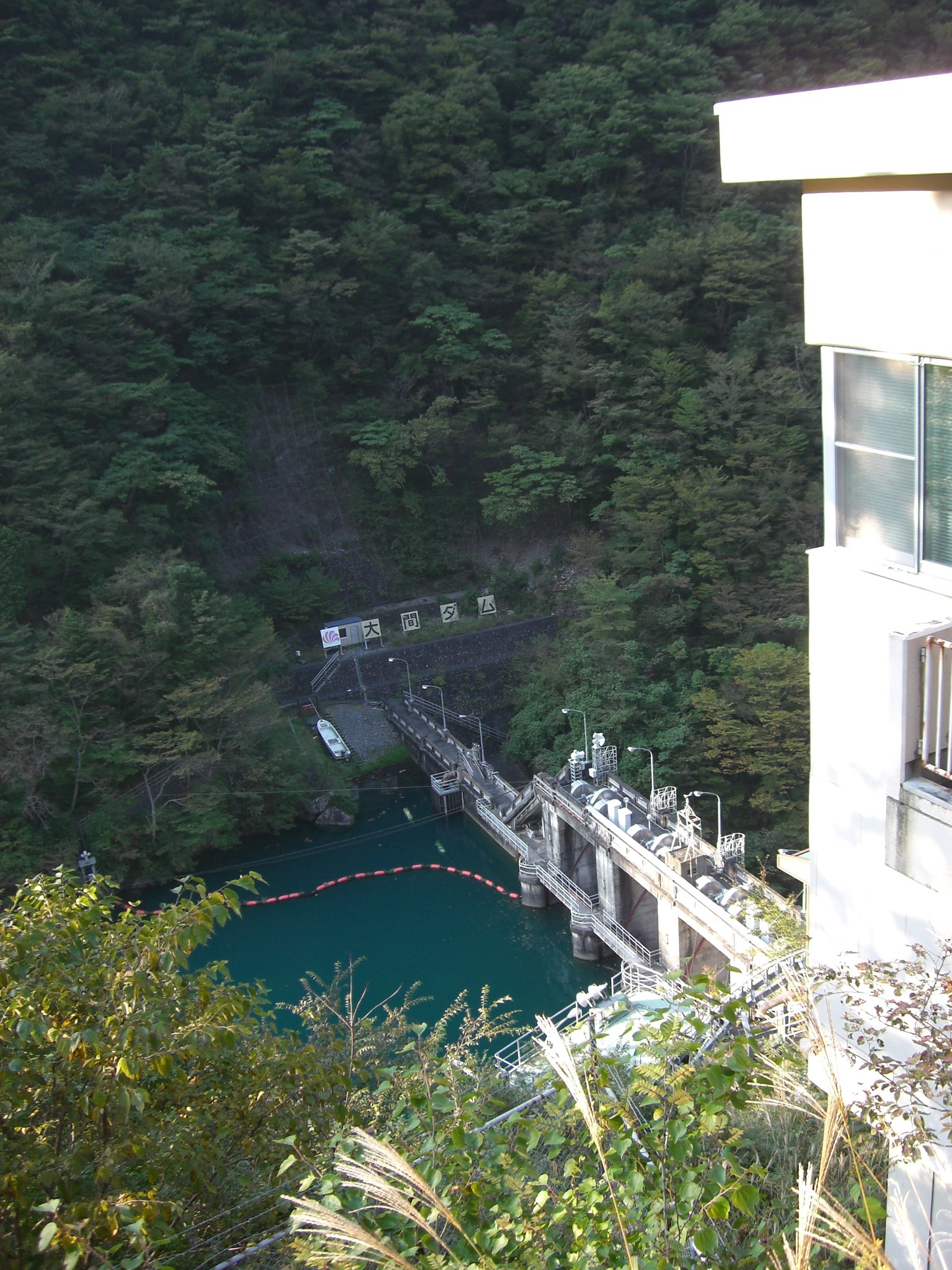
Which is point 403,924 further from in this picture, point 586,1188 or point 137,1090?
point 586,1188

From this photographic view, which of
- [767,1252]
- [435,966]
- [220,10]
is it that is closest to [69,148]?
[220,10]

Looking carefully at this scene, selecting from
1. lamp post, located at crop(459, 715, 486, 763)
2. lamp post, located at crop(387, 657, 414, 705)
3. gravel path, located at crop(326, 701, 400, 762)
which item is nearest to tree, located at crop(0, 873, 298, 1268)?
lamp post, located at crop(459, 715, 486, 763)

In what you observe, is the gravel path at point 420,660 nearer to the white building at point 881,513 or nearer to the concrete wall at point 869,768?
the concrete wall at point 869,768

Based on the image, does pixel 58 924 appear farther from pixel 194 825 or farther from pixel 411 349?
pixel 411 349

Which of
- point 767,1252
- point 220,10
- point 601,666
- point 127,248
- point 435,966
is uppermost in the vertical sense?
point 220,10

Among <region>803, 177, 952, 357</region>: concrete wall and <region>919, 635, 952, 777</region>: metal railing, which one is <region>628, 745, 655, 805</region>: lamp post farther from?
<region>803, 177, 952, 357</region>: concrete wall

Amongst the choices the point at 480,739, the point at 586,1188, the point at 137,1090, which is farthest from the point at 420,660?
the point at 586,1188
